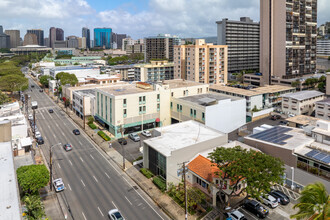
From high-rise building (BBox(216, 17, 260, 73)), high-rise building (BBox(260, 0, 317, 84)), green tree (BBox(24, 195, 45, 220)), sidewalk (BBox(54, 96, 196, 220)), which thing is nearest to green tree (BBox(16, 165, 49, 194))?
green tree (BBox(24, 195, 45, 220))

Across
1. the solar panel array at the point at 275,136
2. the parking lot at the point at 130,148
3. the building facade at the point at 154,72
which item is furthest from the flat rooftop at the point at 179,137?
the building facade at the point at 154,72

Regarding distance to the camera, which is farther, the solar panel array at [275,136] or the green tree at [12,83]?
the green tree at [12,83]

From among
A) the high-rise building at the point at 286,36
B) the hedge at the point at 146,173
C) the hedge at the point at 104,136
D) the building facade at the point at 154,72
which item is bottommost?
the hedge at the point at 146,173

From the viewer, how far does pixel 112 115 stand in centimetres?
6675

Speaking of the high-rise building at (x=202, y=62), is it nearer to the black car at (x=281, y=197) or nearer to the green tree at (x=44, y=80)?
the green tree at (x=44, y=80)

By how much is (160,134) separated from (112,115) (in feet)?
64.7

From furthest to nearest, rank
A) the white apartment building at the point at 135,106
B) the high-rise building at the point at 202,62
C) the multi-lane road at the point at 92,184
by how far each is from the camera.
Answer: the high-rise building at the point at 202,62 → the white apartment building at the point at 135,106 → the multi-lane road at the point at 92,184

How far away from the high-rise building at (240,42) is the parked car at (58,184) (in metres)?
139

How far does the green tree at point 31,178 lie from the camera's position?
119ft

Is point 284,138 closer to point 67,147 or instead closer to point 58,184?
point 58,184

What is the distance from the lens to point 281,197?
38.0 m

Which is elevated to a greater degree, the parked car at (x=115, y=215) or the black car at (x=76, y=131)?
the black car at (x=76, y=131)

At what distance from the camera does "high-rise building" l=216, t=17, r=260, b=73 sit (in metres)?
161

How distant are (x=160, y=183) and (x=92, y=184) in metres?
11.8
